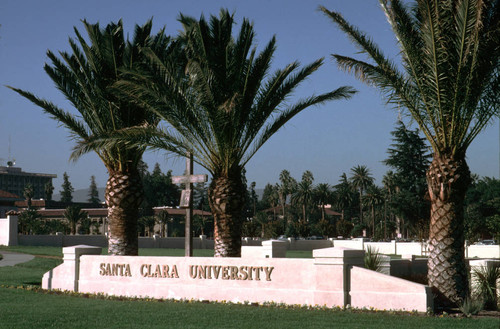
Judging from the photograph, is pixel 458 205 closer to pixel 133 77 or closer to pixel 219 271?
pixel 219 271

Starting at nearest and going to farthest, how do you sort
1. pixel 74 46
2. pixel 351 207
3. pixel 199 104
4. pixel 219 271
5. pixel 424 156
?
pixel 219 271
pixel 199 104
pixel 74 46
pixel 424 156
pixel 351 207

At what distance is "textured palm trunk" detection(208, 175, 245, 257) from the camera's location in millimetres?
Result: 17694

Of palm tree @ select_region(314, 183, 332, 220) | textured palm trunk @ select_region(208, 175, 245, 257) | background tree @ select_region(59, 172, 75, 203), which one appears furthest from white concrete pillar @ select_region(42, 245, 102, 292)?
background tree @ select_region(59, 172, 75, 203)

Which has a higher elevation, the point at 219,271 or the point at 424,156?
the point at 424,156

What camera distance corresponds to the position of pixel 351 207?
132 metres

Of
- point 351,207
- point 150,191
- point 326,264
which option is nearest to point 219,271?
point 326,264

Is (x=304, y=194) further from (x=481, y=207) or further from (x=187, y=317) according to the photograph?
(x=187, y=317)

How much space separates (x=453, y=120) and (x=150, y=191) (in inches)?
4387

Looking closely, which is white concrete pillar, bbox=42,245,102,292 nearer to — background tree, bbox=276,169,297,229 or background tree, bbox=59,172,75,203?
background tree, bbox=276,169,297,229

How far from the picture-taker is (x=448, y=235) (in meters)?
14.8

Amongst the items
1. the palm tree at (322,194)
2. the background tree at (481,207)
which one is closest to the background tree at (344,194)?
the palm tree at (322,194)

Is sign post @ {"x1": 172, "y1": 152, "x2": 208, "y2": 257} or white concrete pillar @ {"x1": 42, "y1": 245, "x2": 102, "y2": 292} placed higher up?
sign post @ {"x1": 172, "y1": 152, "x2": 208, "y2": 257}

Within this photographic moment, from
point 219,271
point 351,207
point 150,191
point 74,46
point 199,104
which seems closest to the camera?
point 219,271

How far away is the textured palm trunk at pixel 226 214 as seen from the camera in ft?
58.1
